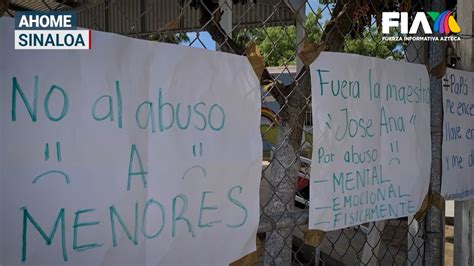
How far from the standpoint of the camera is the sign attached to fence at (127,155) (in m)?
1.04

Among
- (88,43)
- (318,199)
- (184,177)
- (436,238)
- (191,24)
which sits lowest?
(436,238)

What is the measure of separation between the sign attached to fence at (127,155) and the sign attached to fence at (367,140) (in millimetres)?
313

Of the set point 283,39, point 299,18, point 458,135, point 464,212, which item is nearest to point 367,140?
point 299,18

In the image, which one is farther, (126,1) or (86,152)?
(126,1)

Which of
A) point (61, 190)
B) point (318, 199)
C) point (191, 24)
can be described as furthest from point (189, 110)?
point (191, 24)

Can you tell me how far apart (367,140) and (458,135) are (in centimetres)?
80

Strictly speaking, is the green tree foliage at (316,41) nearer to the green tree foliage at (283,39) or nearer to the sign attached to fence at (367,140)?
the green tree foliage at (283,39)

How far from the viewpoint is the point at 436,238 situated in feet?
7.45

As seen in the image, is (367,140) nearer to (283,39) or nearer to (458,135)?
(458,135)

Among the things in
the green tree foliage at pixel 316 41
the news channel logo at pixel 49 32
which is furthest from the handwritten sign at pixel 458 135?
the news channel logo at pixel 49 32

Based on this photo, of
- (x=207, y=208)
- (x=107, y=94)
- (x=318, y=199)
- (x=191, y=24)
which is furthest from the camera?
(x=191, y=24)

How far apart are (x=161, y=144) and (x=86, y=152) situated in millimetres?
219

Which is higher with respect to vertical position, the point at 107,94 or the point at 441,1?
the point at 441,1

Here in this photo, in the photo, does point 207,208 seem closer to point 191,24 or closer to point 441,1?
point 441,1
